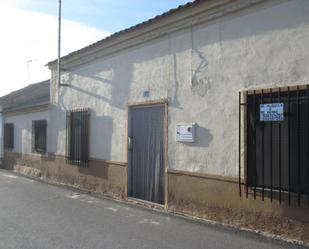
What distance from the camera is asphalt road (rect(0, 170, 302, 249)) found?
22.2ft

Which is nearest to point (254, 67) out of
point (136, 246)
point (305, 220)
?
point (305, 220)

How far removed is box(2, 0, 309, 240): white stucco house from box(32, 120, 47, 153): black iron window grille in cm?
316

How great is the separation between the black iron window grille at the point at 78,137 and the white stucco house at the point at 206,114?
54 millimetres

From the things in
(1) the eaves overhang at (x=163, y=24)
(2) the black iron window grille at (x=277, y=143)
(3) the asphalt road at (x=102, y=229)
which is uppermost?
(1) the eaves overhang at (x=163, y=24)

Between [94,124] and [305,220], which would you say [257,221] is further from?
[94,124]

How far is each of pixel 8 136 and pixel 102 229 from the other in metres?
13.8

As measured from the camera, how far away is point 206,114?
8.55m

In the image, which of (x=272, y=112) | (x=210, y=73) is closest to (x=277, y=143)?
(x=272, y=112)

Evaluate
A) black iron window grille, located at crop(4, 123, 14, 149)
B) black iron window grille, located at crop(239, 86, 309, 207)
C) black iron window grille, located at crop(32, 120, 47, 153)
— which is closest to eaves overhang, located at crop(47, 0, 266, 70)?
black iron window grille, located at crop(239, 86, 309, 207)

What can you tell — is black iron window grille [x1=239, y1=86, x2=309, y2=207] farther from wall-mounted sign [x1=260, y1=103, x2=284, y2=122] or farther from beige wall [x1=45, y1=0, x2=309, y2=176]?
beige wall [x1=45, y1=0, x2=309, y2=176]

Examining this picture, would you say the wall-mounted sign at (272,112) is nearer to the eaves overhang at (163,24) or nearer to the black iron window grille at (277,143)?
the black iron window grille at (277,143)

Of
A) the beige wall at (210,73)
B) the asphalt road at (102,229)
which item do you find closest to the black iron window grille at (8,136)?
the beige wall at (210,73)

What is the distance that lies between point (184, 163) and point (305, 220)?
2882 mm

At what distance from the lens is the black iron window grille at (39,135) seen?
16203 millimetres
